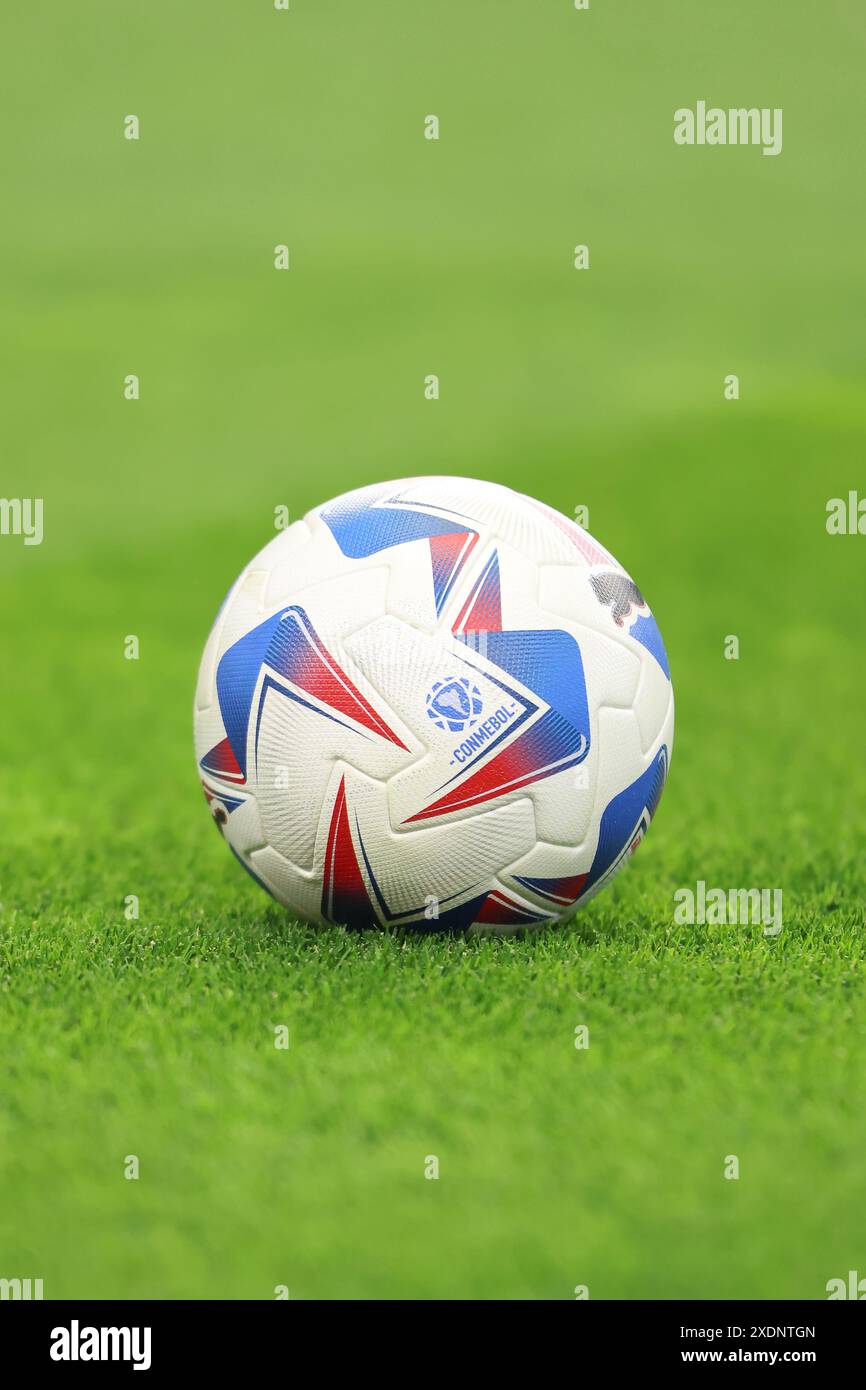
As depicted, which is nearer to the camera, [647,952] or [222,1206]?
[222,1206]

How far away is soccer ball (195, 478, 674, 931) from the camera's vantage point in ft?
17.5

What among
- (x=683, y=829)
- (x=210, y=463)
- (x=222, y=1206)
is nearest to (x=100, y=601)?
(x=210, y=463)

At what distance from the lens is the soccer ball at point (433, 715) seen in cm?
535

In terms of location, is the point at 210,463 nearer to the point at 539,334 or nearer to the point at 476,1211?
the point at 539,334

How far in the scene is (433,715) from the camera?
5.31m

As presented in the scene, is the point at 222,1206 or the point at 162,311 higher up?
the point at 162,311

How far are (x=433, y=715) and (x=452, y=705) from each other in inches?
3.0

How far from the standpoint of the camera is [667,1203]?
3.80 metres

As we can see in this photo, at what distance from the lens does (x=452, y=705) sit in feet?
17.4

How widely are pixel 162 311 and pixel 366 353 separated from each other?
363cm

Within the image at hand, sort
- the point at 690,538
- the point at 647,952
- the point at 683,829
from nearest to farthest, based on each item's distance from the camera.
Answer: the point at 647,952, the point at 683,829, the point at 690,538

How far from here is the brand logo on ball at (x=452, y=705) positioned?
5.31 m

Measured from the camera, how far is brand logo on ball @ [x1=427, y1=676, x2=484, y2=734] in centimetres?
531

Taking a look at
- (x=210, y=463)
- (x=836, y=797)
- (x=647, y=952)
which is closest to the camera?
(x=647, y=952)
